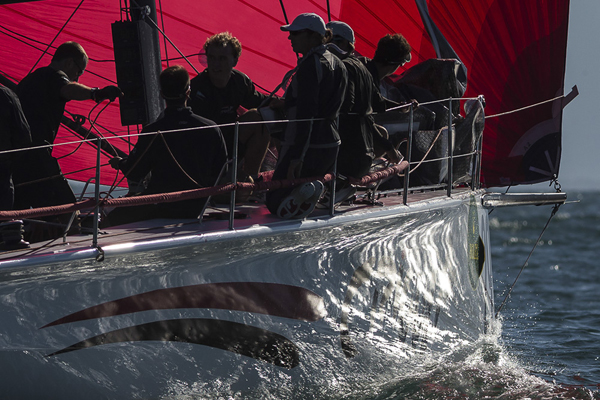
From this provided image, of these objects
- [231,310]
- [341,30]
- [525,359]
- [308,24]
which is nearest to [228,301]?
[231,310]

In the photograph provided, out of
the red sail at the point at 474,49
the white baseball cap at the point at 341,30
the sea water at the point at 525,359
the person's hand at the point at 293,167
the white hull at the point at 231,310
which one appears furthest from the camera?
the red sail at the point at 474,49

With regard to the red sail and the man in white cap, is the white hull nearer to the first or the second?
the man in white cap

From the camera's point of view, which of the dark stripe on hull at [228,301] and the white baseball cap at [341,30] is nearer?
the dark stripe on hull at [228,301]

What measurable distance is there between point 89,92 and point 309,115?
1.04 metres

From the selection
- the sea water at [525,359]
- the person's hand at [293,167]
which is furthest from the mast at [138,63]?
the sea water at [525,359]

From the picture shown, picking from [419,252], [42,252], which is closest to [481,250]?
[419,252]

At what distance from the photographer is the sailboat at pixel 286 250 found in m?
2.92

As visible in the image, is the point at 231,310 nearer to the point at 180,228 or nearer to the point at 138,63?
the point at 180,228

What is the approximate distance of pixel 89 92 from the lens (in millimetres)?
3402

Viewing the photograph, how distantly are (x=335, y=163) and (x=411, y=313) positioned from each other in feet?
4.15

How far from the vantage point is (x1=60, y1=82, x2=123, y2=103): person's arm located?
11.1 feet

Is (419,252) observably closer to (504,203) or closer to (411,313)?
(411,313)

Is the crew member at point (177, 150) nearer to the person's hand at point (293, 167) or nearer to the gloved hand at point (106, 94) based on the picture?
the gloved hand at point (106, 94)

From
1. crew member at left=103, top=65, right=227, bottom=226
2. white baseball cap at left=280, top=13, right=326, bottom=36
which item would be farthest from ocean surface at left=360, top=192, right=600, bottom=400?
white baseball cap at left=280, top=13, right=326, bottom=36
